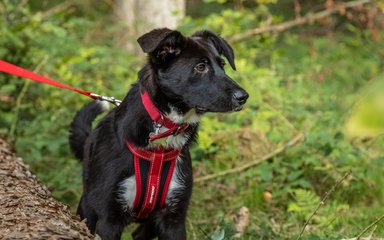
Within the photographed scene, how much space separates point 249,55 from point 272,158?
9.16 feet

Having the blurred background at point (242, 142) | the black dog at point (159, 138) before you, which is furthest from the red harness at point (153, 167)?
the blurred background at point (242, 142)

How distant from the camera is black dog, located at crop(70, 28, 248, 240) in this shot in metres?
3.41

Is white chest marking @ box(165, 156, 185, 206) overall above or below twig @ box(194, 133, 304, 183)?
above

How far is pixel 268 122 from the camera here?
21.9 feet

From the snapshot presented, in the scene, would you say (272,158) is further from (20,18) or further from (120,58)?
(20,18)

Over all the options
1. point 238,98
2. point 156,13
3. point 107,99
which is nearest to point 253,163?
point 107,99

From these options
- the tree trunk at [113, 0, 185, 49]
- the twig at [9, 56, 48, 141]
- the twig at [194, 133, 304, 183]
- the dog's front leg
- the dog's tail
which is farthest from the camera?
the tree trunk at [113, 0, 185, 49]

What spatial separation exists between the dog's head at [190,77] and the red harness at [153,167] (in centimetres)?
14

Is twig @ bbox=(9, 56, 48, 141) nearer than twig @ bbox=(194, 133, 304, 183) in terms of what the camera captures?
No

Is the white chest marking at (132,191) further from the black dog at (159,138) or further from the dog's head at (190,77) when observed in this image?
the dog's head at (190,77)

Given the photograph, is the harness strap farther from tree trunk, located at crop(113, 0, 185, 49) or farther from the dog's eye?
tree trunk, located at crop(113, 0, 185, 49)

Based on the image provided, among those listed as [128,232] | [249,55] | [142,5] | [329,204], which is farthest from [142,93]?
[142,5]

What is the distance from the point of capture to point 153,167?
342 centimetres

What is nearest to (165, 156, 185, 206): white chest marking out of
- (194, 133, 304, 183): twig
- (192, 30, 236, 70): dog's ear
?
(192, 30, 236, 70): dog's ear
